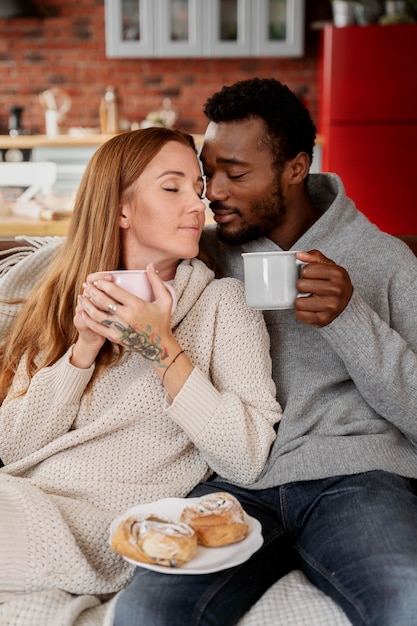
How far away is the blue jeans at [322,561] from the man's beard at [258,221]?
1.91ft

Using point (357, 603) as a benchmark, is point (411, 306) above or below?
above

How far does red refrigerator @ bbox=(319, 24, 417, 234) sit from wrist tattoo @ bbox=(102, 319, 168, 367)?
359cm

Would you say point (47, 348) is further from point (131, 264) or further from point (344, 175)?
point (344, 175)

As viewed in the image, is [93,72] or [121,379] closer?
[121,379]

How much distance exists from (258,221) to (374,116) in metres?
3.19

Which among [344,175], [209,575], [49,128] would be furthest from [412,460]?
[49,128]

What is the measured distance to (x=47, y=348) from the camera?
64.7 inches

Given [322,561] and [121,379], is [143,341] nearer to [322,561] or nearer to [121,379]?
[121,379]

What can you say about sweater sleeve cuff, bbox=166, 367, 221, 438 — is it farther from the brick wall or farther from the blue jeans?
the brick wall

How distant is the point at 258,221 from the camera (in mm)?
1820

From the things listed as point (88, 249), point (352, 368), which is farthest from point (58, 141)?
point (352, 368)

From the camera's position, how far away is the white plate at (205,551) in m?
1.13

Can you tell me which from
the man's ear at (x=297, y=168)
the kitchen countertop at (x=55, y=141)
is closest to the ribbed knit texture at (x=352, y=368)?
the man's ear at (x=297, y=168)

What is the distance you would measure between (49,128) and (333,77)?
1.90 meters
